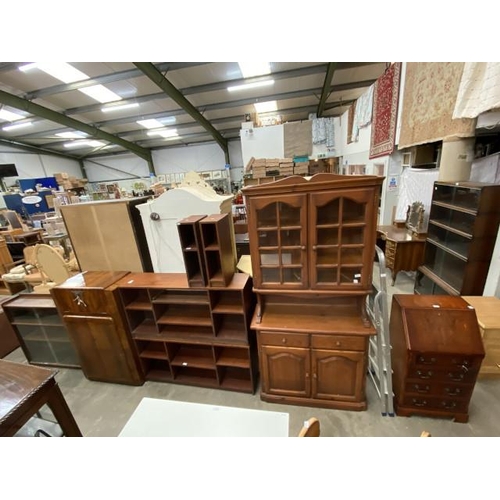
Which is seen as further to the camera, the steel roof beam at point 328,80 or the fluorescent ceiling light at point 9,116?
the fluorescent ceiling light at point 9,116

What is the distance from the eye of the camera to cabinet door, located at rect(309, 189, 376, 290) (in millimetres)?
1468

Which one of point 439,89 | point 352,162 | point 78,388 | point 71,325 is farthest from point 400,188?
point 78,388

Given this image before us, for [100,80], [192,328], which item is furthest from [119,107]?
[192,328]

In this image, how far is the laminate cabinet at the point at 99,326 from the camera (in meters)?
1.99

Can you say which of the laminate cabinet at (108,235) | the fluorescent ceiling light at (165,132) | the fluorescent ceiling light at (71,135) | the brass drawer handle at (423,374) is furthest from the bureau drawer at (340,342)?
the fluorescent ceiling light at (71,135)

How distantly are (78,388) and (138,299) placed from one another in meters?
1.14

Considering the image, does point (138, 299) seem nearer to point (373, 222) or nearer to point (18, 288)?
point (373, 222)

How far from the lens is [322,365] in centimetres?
180

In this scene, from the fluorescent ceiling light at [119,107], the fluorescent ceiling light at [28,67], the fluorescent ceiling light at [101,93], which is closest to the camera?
the fluorescent ceiling light at [28,67]

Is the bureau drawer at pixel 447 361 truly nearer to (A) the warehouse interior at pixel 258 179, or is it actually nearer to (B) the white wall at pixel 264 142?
(A) the warehouse interior at pixel 258 179

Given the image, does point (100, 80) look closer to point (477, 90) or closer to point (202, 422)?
point (477, 90)

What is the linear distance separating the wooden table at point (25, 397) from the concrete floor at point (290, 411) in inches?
36.9

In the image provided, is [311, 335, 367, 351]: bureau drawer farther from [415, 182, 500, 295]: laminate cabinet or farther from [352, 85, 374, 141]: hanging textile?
[352, 85, 374, 141]: hanging textile

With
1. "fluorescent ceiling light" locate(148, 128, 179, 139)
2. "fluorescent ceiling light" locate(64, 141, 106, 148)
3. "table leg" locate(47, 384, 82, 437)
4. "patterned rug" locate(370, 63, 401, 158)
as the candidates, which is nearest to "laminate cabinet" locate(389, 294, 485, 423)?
"table leg" locate(47, 384, 82, 437)
